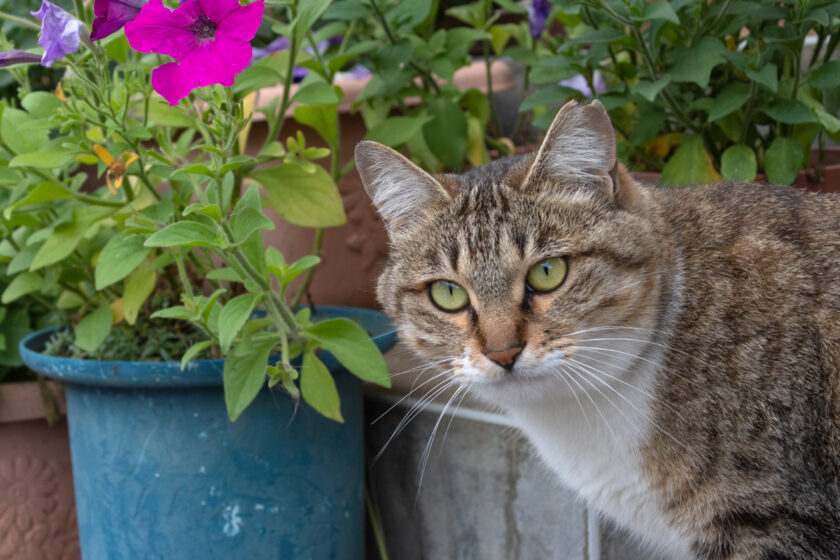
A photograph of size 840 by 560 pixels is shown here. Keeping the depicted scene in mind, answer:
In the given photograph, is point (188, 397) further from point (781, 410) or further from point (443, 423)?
point (781, 410)

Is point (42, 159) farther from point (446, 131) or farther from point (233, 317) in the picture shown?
point (446, 131)

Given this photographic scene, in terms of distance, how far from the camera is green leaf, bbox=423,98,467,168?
2490mm

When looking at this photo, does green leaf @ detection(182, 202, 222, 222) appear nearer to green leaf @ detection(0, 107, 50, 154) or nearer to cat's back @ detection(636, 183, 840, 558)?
green leaf @ detection(0, 107, 50, 154)

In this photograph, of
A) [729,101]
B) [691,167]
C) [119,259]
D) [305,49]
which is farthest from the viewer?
[305,49]

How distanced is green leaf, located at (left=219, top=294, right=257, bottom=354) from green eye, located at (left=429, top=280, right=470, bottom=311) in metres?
0.37

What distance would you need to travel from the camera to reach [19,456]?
7.94 feet

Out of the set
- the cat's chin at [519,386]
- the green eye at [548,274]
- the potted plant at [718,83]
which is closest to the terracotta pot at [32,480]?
the cat's chin at [519,386]

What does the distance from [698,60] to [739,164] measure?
30 centimetres

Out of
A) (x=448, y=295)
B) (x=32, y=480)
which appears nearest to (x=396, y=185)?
(x=448, y=295)

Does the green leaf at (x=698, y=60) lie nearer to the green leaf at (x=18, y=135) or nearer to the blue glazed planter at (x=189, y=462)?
the blue glazed planter at (x=189, y=462)

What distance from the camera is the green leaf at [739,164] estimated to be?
2.18m

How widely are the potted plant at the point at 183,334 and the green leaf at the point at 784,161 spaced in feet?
3.44

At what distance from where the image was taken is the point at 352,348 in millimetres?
1834

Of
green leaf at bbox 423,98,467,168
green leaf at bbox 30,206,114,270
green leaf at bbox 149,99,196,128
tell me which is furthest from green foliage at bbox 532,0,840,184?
green leaf at bbox 30,206,114,270
